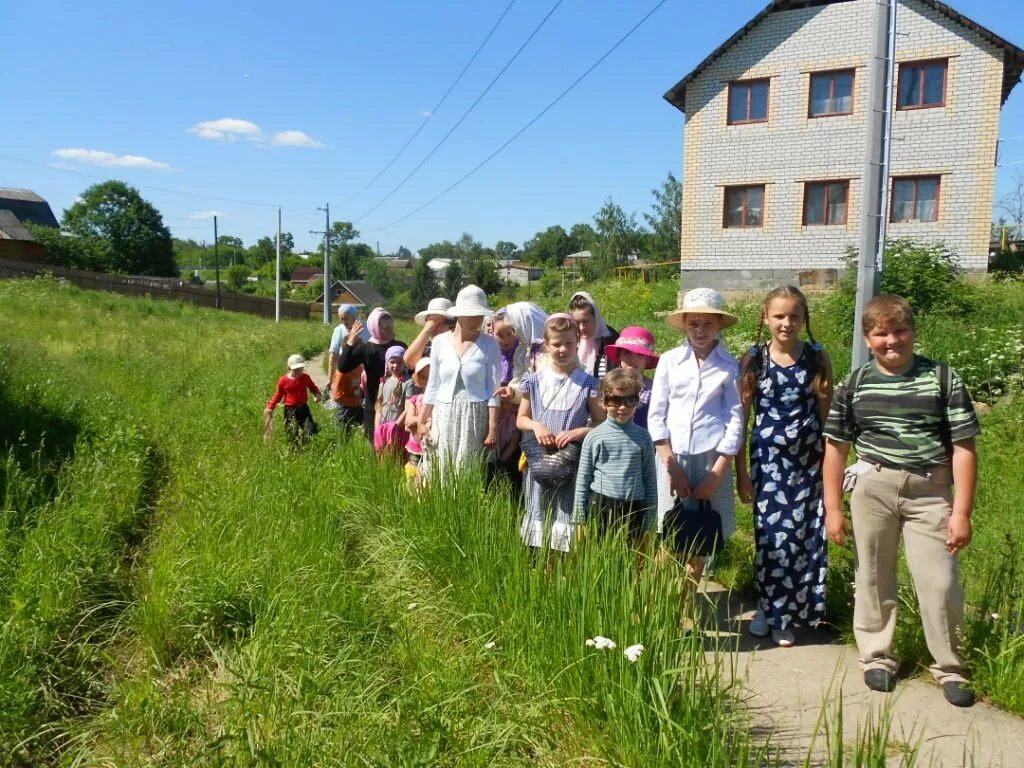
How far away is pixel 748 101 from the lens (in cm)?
2430

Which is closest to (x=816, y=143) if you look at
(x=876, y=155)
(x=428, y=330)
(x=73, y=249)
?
(x=876, y=155)

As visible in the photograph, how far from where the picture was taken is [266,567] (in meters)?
4.01

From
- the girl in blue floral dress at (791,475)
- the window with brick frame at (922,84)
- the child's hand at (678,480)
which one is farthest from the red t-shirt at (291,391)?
the window with brick frame at (922,84)

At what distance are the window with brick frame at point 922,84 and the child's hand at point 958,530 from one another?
22.7m

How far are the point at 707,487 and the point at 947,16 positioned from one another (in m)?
23.2

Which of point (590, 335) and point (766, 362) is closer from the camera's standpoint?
point (766, 362)

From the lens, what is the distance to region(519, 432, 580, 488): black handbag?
4125mm

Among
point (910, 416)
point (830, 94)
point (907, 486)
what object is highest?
point (830, 94)

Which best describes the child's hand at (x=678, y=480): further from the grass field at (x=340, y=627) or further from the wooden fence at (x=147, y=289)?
the wooden fence at (x=147, y=289)

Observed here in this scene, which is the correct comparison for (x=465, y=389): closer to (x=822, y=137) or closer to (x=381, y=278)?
(x=822, y=137)

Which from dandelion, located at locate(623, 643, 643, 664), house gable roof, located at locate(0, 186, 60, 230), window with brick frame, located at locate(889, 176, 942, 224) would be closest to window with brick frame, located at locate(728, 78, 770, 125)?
window with brick frame, located at locate(889, 176, 942, 224)

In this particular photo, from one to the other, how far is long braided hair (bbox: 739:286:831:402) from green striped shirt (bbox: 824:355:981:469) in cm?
37

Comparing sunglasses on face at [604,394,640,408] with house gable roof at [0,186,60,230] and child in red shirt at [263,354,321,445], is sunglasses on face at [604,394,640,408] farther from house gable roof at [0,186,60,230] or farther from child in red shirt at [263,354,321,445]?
house gable roof at [0,186,60,230]

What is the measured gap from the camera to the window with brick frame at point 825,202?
2328 cm
